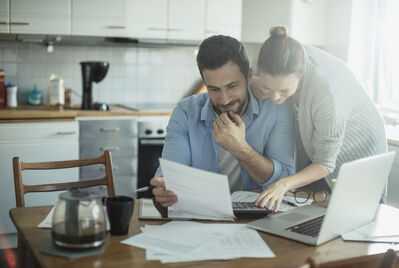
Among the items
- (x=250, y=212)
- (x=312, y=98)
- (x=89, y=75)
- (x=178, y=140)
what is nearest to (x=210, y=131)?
(x=178, y=140)

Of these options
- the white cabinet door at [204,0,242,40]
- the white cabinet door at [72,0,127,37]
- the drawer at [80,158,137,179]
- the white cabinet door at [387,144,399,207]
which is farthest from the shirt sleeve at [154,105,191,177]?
the white cabinet door at [204,0,242,40]

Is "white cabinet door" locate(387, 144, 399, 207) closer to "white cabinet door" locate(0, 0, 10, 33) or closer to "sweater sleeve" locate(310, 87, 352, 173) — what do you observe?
"sweater sleeve" locate(310, 87, 352, 173)

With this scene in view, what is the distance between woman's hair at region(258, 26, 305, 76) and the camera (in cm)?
189

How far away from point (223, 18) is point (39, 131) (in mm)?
1727

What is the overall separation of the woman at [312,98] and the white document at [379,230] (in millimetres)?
259

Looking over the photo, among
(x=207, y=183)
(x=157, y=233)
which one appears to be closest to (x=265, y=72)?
(x=207, y=183)

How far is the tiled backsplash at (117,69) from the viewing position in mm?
3996

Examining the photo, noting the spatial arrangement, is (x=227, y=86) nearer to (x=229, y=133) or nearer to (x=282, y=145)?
(x=229, y=133)

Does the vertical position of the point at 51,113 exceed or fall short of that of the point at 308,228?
it exceeds it

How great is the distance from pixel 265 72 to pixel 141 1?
7.38 feet

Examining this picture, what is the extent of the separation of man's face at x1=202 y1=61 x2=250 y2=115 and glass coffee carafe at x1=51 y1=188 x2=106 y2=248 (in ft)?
2.58

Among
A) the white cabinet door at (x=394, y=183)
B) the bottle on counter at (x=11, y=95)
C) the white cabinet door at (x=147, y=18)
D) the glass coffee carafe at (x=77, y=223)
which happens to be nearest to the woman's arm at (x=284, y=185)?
the glass coffee carafe at (x=77, y=223)

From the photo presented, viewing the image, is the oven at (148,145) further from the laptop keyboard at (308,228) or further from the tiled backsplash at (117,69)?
the laptop keyboard at (308,228)

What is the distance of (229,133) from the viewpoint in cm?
189
